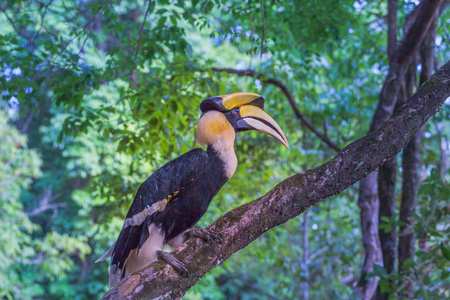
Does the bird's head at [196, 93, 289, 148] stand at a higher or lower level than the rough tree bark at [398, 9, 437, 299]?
lower

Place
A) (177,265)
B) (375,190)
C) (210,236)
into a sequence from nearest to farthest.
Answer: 1. (177,265)
2. (210,236)
3. (375,190)

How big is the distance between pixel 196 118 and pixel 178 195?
1.66 m

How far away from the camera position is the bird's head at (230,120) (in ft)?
6.14

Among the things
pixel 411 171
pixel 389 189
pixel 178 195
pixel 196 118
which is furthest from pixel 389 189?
pixel 178 195

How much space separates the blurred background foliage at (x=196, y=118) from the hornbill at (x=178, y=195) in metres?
0.66

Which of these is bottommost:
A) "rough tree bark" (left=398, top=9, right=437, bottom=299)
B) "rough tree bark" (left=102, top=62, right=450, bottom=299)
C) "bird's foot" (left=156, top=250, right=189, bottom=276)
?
"bird's foot" (left=156, top=250, right=189, bottom=276)

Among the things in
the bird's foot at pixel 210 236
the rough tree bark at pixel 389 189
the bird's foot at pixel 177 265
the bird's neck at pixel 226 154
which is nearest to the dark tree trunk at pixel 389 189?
the rough tree bark at pixel 389 189

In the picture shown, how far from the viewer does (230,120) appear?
191cm

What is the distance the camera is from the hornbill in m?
1.80

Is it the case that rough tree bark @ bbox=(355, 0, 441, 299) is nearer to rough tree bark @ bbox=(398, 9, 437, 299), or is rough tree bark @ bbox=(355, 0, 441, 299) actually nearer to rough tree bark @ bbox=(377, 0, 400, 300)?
rough tree bark @ bbox=(377, 0, 400, 300)

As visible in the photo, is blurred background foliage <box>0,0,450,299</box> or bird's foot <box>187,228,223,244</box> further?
blurred background foliage <box>0,0,450,299</box>

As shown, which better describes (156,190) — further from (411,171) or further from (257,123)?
(411,171)

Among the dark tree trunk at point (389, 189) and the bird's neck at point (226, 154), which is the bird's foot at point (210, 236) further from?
the dark tree trunk at point (389, 189)

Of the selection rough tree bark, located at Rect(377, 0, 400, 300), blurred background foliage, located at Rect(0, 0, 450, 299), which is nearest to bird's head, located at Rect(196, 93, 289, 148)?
blurred background foliage, located at Rect(0, 0, 450, 299)
